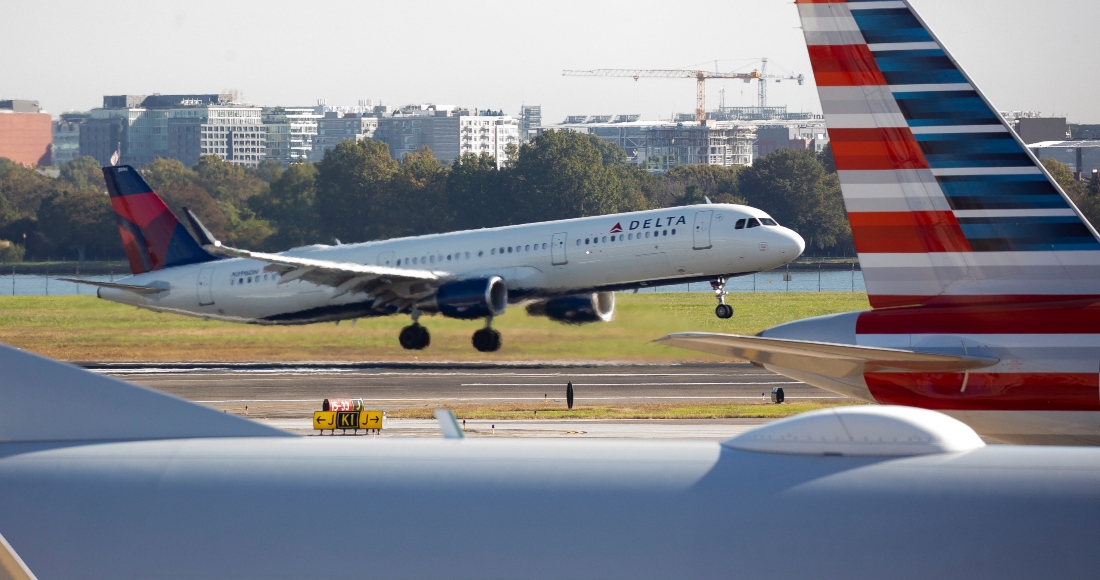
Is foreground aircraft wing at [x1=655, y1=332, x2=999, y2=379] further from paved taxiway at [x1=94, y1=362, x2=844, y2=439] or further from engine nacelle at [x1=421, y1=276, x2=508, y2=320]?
engine nacelle at [x1=421, y1=276, x2=508, y2=320]

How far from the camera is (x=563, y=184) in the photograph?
386 feet

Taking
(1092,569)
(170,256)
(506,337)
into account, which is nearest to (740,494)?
(1092,569)

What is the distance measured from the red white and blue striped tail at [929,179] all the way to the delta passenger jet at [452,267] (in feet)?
96.3

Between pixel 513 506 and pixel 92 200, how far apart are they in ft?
348

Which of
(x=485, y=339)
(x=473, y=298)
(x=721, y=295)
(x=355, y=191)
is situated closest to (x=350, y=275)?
(x=473, y=298)

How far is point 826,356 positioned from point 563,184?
348ft

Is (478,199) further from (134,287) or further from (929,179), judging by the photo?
(929,179)

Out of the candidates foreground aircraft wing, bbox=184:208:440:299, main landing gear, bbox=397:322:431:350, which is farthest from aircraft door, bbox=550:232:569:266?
main landing gear, bbox=397:322:431:350

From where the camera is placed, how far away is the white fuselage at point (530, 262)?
44.0 metres

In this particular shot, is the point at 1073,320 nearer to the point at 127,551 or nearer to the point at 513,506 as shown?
the point at 513,506

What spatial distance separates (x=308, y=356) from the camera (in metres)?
55.9

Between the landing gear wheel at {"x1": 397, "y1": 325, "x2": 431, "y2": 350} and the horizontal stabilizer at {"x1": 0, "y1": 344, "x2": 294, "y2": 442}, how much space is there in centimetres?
4060

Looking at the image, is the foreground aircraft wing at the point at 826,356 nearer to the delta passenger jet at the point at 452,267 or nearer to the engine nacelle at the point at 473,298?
the delta passenger jet at the point at 452,267

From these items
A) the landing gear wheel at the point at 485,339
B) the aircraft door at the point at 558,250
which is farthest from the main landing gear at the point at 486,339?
the aircraft door at the point at 558,250
